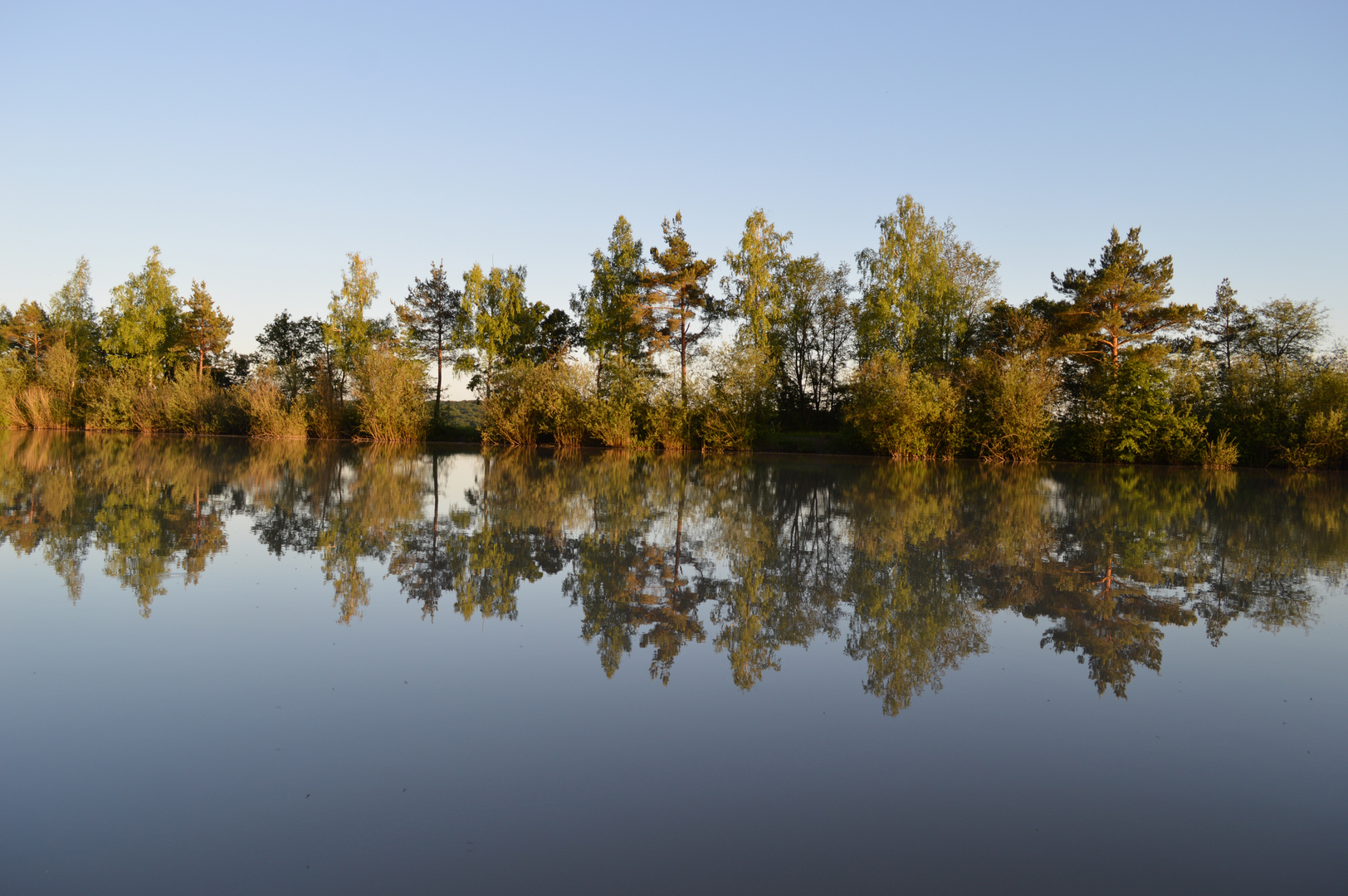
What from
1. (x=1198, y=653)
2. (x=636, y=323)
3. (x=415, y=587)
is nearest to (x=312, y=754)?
(x=415, y=587)

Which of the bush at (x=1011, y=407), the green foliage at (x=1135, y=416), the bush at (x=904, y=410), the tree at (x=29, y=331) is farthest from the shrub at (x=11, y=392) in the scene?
the green foliage at (x=1135, y=416)

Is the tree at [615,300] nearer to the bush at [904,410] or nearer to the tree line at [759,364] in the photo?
the tree line at [759,364]

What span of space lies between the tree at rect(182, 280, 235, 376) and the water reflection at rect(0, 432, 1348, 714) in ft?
91.9

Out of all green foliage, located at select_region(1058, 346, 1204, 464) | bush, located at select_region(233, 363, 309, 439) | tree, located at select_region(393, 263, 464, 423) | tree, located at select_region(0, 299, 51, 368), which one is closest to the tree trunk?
tree, located at select_region(393, 263, 464, 423)

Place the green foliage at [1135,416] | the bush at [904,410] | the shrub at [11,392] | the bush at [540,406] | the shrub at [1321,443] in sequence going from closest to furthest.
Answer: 1. the shrub at [1321,443]
2. the green foliage at [1135,416]
3. the bush at [904,410]
4. the bush at [540,406]
5. the shrub at [11,392]

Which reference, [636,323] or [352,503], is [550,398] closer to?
[636,323]

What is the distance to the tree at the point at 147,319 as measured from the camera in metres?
40.4

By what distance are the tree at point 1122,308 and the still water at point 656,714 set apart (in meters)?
23.0

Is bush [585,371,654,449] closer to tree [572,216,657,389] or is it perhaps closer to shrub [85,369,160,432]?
tree [572,216,657,389]

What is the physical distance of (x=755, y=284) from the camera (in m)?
35.5

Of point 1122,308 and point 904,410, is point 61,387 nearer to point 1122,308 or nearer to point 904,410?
point 904,410

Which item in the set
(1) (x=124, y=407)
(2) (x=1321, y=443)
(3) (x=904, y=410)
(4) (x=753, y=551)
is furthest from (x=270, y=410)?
(2) (x=1321, y=443)

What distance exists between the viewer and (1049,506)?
42.4ft

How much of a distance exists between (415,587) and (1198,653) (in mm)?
5161
